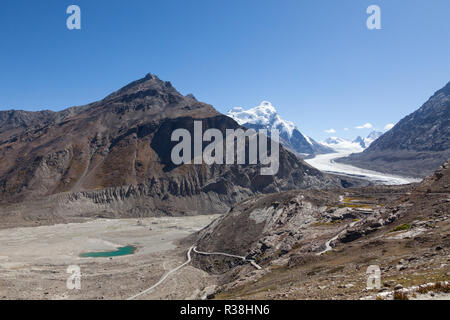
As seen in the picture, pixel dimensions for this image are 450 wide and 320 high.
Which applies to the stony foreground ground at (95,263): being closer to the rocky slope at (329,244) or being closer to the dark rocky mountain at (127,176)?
the rocky slope at (329,244)

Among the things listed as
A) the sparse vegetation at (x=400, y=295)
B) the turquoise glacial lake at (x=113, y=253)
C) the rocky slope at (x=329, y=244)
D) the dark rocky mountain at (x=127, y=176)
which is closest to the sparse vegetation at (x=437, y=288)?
the rocky slope at (x=329, y=244)

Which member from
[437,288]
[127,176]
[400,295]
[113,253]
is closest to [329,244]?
[437,288]

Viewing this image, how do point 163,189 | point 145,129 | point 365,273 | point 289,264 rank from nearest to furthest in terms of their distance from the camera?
point 365,273, point 289,264, point 163,189, point 145,129

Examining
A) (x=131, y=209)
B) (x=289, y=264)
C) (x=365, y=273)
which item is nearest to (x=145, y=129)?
(x=131, y=209)

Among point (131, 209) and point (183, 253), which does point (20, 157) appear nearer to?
point (131, 209)

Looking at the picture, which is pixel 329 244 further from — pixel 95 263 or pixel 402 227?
pixel 95 263

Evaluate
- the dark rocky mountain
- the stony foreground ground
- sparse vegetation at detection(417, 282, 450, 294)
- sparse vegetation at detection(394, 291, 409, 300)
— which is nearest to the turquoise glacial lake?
the stony foreground ground
